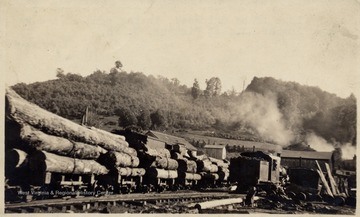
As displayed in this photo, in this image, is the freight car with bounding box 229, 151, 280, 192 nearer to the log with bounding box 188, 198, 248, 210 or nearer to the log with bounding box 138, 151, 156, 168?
the log with bounding box 188, 198, 248, 210

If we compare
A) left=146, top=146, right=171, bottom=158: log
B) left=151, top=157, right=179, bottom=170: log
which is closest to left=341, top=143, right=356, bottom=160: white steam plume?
left=151, top=157, right=179, bottom=170: log

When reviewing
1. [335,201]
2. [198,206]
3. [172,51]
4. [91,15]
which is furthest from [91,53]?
[335,201]

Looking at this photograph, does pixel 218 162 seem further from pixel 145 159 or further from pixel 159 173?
pixel 145 159

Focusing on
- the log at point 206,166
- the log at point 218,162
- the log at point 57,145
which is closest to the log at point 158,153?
the log at point 57,145

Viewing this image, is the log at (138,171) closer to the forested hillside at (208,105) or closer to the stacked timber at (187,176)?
the forested hillside at (208,105)

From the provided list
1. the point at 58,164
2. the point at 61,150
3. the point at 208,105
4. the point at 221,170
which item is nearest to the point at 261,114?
the point at 208,105

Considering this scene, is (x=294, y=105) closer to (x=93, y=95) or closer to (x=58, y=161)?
(x=93, y=95)
